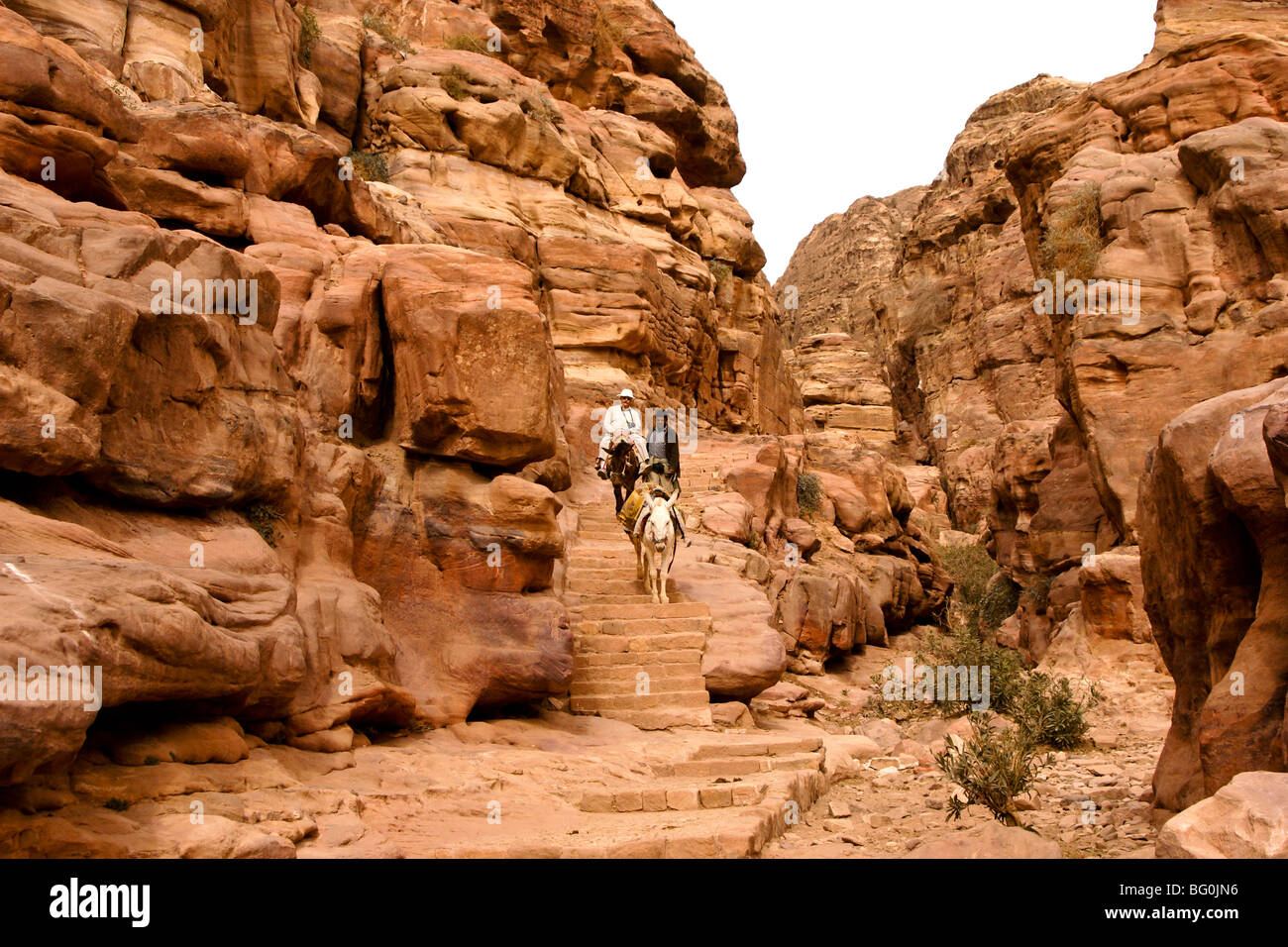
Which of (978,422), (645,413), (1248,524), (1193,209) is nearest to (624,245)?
(645,413)

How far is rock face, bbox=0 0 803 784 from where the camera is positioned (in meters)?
5.89

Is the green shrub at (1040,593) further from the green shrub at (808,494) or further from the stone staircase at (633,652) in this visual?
the stone staircase at (633,652)

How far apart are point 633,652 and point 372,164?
1555 cm

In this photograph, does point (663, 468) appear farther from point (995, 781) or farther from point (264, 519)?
point (995, 781)

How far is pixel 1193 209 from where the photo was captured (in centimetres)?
1728

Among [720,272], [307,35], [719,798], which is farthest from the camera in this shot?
[720,272]

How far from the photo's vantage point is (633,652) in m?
12.0

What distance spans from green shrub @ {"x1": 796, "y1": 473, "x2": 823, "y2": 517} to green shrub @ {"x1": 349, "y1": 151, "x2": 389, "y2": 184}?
37.2 ft

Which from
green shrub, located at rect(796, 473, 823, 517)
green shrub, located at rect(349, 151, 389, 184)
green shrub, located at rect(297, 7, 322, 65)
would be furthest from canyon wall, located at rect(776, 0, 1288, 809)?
green shrub, located at rect(297, 7, 322, 65)

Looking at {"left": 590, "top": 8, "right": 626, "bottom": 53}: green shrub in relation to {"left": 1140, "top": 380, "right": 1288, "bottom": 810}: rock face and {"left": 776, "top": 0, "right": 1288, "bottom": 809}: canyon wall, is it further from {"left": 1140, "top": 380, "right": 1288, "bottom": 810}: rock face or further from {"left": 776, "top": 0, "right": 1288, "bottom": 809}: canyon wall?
{"left": 1140, "top": 380, "right": 1288, "bottom": 810}: rock face

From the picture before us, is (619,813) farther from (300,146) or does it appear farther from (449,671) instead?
(300,146)

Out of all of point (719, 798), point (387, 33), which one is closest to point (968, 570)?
point (387, 33)

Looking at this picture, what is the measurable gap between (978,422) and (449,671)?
39.3 m

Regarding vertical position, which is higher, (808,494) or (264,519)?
(808,494)
